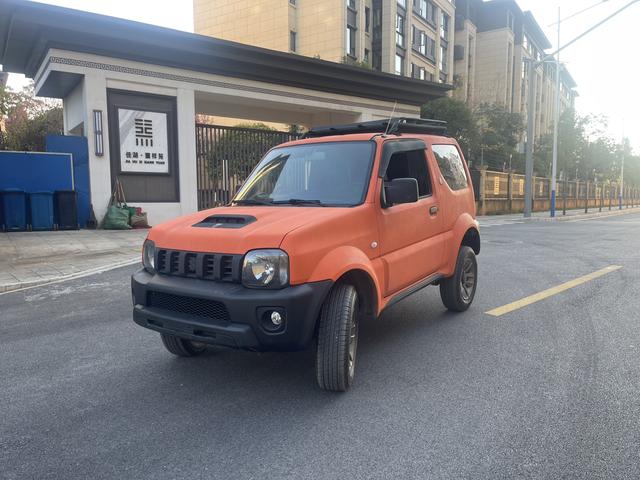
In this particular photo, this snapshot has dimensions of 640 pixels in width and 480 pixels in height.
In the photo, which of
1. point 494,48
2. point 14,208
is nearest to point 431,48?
point 494,48

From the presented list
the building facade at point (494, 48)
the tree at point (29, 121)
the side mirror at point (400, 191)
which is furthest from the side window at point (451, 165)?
the building facade at point (494, 48)

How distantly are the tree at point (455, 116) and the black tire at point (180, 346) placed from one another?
29.8 m

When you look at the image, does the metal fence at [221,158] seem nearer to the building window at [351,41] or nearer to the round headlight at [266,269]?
the round headlight at [266,269]

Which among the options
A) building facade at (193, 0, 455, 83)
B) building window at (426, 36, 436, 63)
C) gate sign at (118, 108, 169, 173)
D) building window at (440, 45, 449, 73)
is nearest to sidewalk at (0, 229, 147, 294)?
gate sign at (118, 108, 169, 173)

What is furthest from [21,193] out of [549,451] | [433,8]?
[433,8]

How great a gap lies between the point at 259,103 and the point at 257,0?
73.6ft

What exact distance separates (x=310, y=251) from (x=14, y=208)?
1337 cm

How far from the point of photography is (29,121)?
30953 mm

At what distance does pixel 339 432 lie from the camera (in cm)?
307

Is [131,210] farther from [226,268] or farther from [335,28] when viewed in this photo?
[335,28]

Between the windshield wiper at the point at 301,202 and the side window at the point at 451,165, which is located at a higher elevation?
the side window at the point at 451,165

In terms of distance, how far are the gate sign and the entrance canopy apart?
3 centimetres

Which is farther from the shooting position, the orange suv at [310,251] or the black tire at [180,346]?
the black tire at [180,346]

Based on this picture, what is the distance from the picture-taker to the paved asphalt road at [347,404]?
2.74 m
